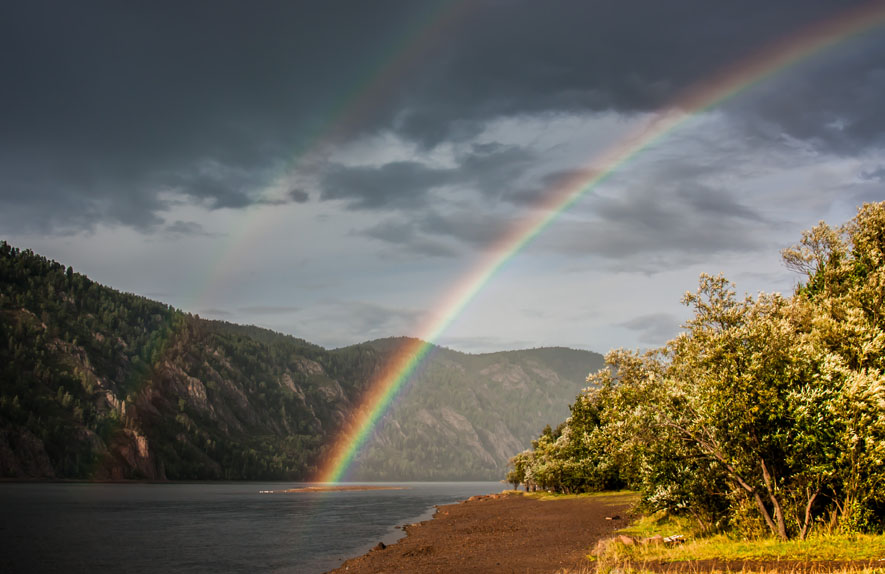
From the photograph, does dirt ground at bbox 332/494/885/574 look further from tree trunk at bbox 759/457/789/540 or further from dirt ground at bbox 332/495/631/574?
tree trunk at bbox 759/457/789/540

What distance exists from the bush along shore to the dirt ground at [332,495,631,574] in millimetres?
6863

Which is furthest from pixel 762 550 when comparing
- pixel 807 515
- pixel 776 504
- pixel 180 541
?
pixel 180 541

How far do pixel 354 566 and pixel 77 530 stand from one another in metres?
54.6

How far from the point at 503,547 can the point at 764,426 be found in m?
23.5

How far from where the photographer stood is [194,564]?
2037 inches

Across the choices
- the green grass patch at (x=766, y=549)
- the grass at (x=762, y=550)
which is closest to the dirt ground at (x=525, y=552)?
the grass at (x=762, y=550)

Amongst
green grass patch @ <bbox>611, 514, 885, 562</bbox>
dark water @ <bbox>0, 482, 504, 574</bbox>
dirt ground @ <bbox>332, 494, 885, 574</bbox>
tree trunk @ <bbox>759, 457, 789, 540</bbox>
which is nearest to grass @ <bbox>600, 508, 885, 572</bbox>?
green grass patch @ <bbox>611, 514, 885, 562</bbox>

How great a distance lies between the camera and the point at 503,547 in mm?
45562

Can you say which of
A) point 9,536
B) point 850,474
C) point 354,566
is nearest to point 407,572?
point 354,566

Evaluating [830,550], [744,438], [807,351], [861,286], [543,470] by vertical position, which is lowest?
A: [543,470]

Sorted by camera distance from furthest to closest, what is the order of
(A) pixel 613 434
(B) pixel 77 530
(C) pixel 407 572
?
(B) pixel 77 530
(C) pixel 407 572
(A) pixel 613 434

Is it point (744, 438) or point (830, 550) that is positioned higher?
point (744, 438)

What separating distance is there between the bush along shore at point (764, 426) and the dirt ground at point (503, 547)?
6.86 m

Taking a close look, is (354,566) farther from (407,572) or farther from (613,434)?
(613,434)
